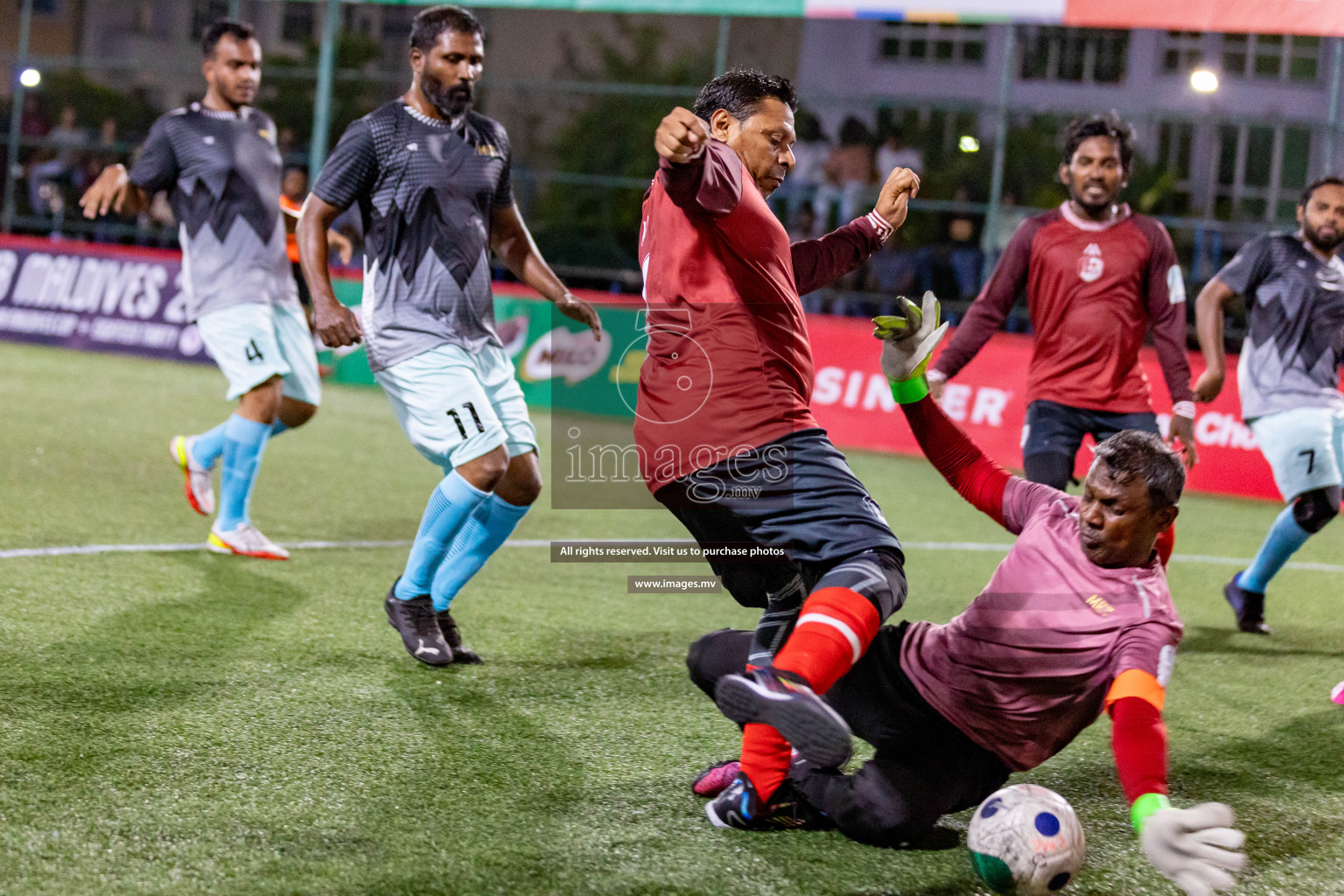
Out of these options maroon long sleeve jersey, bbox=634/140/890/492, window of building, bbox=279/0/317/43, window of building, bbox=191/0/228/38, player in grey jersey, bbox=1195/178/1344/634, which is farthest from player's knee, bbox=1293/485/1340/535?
window of building, bbox=279/0/317/43

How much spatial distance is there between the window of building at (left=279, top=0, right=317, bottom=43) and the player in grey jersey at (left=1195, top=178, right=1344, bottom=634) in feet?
91.8

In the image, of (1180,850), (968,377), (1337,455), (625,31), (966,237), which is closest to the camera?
(1180,850)

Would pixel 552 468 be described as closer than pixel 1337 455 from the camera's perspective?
No

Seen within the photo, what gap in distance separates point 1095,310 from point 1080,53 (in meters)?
31.4

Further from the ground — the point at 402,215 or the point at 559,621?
the point at 402,215

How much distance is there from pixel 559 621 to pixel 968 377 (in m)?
6.74

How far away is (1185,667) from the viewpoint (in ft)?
16.9

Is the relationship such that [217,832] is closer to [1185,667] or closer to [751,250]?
[751,250]

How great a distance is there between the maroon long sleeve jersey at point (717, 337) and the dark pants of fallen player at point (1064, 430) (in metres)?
2.23

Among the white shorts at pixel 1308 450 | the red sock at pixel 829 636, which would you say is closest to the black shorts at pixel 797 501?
the red sock at pixel 829 636

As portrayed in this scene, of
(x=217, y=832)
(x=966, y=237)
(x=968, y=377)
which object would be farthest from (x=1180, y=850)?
(x=966, y=237)

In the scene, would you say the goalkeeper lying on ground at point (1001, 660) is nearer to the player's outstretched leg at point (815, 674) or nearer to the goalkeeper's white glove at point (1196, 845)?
the player's outstretched leg at point (815, 674)

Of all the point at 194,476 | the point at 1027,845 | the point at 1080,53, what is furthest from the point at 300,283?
the point at 1080,53

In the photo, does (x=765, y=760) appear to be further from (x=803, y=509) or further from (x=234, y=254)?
→ (x=234, y=254)
